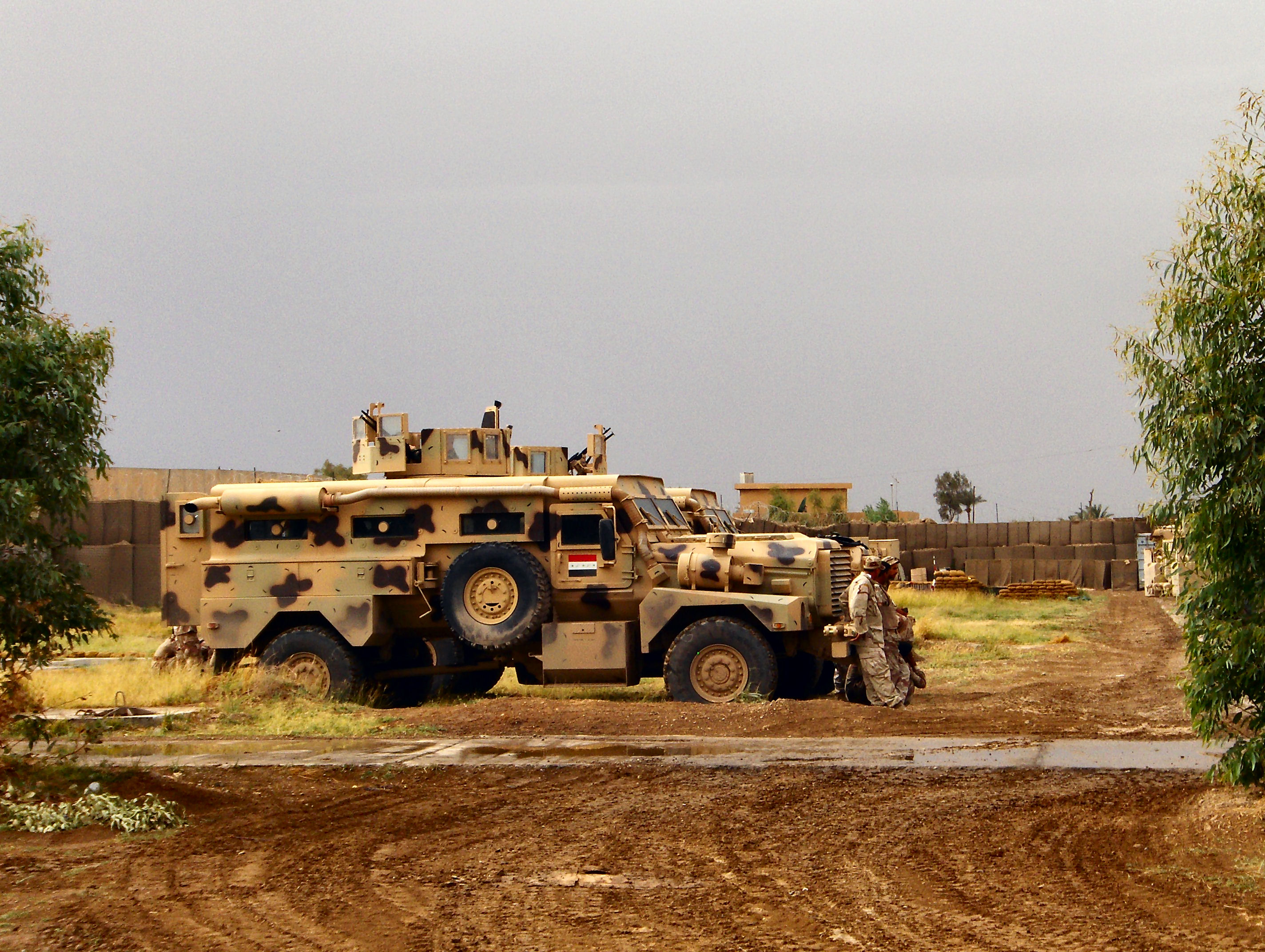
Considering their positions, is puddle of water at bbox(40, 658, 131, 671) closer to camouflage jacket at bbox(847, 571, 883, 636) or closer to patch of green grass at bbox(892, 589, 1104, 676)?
camouflage jacket at bbox(847, 571, 883, 636)

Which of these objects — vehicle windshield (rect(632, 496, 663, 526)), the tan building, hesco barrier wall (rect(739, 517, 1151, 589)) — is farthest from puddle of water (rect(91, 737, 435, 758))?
the tan building

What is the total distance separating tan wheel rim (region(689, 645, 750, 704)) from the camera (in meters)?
14.3

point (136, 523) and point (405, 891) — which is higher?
point (136, 523)

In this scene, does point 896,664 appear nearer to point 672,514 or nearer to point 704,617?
point 704,617

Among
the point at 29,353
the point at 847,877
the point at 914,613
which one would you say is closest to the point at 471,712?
the point at 29,353

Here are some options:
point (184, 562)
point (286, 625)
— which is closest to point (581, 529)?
point (286, 625)

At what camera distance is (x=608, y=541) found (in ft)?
49.5

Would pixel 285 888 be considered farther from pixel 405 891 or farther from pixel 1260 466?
pixel 1260 466

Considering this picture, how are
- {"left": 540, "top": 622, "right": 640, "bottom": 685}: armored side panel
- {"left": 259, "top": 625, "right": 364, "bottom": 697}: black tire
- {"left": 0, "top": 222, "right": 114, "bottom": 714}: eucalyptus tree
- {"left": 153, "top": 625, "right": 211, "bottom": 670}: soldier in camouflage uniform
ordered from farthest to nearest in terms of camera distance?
1. {"left": 153, "top": 625, "right": 211, "bottom": 670}: soldier in camouflage uniform
2. {"left": 259, "top": 625, "right": 364, "bottom": 697}: black tire
3. {"left": 540, "top": 622, "right": 640, "bottom": 685}: armored side panel
4. {"left": 0, "top": 222, "right": 114, "bottom": 714}: eucalyptus tree

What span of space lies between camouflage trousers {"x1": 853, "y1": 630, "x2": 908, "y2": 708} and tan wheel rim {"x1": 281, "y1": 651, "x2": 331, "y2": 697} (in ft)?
19.2

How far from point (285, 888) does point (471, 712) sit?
735cm

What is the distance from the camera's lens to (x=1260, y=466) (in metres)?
7.44

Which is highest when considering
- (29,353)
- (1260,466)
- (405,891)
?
(29,353)

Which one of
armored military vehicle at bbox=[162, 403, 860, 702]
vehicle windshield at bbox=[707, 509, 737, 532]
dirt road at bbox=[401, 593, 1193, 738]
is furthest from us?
vehicle windshield at bbox=[707, 509, 737, 532]
